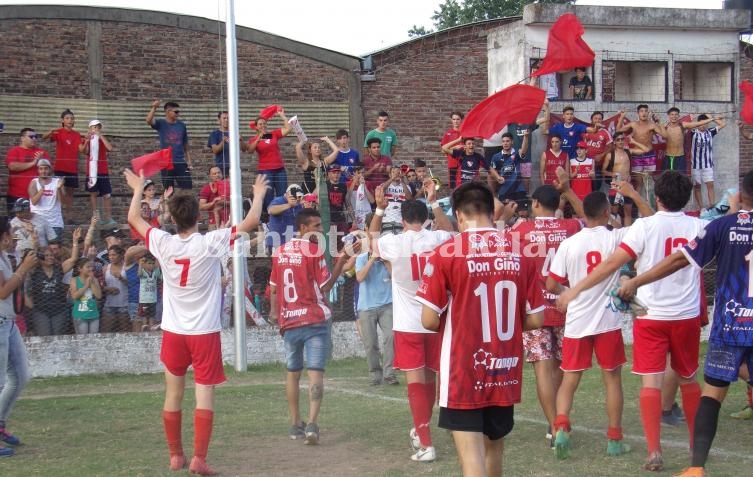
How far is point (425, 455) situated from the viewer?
799cm

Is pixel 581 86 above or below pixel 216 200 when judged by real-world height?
above

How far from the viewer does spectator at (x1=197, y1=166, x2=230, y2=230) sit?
1650cm

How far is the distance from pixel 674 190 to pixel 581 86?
14.2 meters

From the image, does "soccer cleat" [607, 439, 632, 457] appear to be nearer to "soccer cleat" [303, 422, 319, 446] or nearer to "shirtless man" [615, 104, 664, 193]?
"soccer cleat" [303, 422, 319, 446]

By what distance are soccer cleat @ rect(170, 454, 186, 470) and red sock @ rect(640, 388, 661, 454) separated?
3728 millimetres

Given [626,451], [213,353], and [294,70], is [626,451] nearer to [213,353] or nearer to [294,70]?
[213,353]

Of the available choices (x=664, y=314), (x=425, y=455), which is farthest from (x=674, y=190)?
(x=425, y=455)

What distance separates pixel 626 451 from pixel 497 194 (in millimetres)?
10205

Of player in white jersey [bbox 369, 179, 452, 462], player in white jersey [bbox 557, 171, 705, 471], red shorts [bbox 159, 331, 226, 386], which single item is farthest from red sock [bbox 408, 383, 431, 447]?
player in white jersey [bbox 557, 171, 705, 471]

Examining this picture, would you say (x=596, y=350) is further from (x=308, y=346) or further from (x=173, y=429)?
(x=173, y=429)

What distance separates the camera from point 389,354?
12.7m

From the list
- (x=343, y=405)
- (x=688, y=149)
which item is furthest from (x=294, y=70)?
(x=343, y=405)

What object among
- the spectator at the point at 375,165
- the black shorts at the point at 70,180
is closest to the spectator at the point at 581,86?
the spectator at the point at 375,165

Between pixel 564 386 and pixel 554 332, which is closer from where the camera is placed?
pixel 564 386
